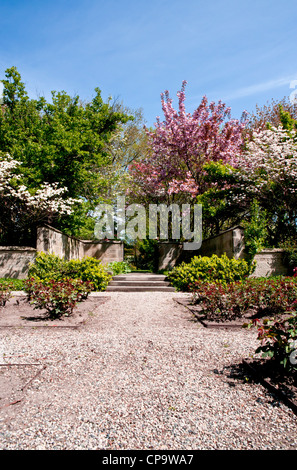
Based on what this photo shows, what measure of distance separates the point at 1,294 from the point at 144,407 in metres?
5.08

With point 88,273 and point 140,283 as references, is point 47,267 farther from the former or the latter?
point 140,283

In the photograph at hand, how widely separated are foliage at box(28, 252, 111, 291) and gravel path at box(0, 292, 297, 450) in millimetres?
5083

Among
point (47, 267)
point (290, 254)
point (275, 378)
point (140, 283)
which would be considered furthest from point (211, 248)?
point (275, 378)

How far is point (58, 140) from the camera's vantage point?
1221 centimetres

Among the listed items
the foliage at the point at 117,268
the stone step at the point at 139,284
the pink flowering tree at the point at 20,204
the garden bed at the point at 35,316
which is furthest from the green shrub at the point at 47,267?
the garden bed at the point at 35,316

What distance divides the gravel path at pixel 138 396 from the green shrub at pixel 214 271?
453 cm

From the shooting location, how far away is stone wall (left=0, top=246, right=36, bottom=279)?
1091 centimetres

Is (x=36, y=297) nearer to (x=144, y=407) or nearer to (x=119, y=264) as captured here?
(x=144, y=407)

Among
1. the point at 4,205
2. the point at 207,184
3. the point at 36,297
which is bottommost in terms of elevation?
the point at 36,297

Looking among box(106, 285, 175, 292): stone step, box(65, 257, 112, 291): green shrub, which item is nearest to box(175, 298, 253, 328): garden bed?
box(106, 285, 175, 292): stone step

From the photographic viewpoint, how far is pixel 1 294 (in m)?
6.43

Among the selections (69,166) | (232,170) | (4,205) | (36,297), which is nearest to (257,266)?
(232,170)

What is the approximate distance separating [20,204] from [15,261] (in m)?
2.22

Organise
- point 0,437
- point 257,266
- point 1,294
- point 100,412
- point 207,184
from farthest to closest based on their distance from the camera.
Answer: point 207,184 → point 257,266 → point 1,294 → point 100,412 → point 0,437
